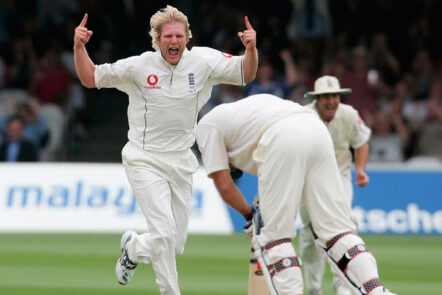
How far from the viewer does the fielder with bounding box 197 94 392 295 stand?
20.6 ft

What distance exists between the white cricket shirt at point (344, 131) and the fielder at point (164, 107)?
2.32 meters

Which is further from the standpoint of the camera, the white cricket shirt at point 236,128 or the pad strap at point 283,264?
the white cricket shirt at point 236,128

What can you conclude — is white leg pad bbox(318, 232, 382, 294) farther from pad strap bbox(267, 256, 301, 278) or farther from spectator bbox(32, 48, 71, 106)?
spectator bbox(32, 48, 71, 106)

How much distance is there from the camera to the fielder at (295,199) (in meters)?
6.28

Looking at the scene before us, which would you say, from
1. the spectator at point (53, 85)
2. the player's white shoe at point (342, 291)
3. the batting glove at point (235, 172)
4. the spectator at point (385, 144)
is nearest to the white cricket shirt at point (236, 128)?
the batting glove at point (235, 172)

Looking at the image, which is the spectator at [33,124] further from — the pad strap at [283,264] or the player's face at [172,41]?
the pad strap at [283,264]

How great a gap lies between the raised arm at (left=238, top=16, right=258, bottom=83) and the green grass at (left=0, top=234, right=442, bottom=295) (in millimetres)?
2367

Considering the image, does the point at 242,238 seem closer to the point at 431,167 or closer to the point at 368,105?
the point at 431,167

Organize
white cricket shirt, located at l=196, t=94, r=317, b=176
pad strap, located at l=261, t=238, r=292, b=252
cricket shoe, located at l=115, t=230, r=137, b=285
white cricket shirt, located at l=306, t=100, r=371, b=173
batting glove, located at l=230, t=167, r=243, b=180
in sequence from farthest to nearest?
white cricket shirt, located at l=306, t=100, r=371, b=173
cricket shoe, located at l=115, t=230, r=137, b=285
batting glove, located at l=230, t=167, r=243, b=180
white cricket shirt, located at l=196, t=94, r=317, b=176
pad strap, located at l=261, t=238, r=292, b=252

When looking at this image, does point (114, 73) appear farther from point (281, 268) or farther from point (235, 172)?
point (281, 268)

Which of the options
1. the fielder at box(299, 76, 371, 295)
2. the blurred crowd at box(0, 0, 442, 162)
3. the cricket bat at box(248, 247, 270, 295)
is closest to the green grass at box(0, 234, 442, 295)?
the fielder at box(299, 76, 371, 295)

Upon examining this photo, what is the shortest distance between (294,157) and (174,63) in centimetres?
170

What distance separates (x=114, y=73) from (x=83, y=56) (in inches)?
10.5

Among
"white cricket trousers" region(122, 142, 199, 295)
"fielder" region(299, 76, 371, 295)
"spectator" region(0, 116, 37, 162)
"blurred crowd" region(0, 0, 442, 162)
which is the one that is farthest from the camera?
"blurred crowd" region(0, 0, 442, 162)
